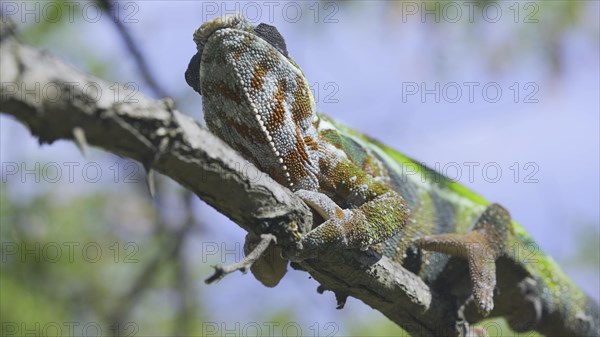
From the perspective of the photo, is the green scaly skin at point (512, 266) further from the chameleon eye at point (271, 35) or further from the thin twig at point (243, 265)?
the thin twig at point (243, 265)

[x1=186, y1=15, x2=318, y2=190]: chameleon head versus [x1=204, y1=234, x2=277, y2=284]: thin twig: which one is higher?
[x1=186, y1=15, x2=318, y2=190]: chameleon head

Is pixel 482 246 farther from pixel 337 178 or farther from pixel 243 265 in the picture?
pixel 243 265

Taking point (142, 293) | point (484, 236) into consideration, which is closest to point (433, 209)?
point (484, 236)

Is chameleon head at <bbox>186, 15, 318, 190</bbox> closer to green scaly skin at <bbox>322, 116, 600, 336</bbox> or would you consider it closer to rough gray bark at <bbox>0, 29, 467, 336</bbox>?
rough gray bark at <bbox>0, 29, 467, 336</bbox>

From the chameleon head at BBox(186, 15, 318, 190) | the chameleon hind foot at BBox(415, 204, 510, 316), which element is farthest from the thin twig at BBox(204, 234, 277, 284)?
the chameleon hind foot at BBox(415, 204, 510, 316)

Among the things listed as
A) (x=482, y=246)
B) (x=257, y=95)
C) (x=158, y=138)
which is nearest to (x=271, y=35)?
(x=257, y=95)

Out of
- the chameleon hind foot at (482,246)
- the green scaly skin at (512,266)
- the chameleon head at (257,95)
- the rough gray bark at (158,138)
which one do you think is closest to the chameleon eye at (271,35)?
the chameleon head at (257,95)

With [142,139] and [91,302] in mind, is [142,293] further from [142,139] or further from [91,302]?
[142,139]
